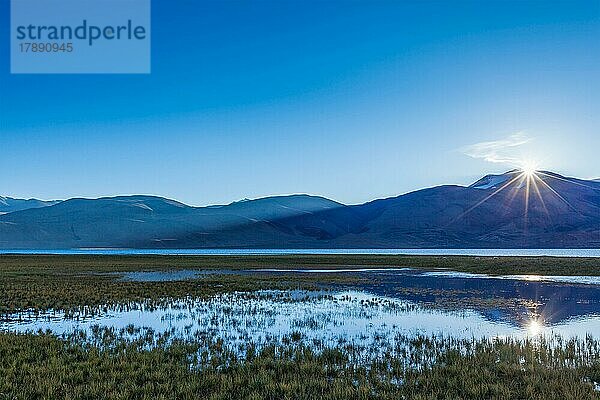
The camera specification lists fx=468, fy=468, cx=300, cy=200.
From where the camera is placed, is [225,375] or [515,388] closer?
[515,388]

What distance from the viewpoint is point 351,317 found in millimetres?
26422

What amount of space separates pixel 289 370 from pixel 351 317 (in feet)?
38.3

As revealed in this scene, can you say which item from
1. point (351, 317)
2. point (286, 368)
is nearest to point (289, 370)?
point (286, 368)

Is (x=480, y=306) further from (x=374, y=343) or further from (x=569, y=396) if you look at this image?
(x=569, y=396)

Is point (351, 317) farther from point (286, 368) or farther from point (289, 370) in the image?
point (289, 370)

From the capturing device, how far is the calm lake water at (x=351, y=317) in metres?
21.5

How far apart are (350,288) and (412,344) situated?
25.4 meters

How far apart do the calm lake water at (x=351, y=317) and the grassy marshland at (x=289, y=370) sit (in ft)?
7.35

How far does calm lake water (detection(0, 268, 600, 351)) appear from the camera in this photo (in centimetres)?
2152

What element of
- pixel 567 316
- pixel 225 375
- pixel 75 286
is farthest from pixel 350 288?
pixel 225 375

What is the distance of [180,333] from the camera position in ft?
70.1

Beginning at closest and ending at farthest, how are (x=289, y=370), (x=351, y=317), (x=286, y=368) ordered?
(x=289, y=370) → (x=286, y=368) → (x=351, y=317)

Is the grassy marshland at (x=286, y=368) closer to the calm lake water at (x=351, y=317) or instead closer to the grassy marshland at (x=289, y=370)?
the grassy marshland at (x=289, y=370)

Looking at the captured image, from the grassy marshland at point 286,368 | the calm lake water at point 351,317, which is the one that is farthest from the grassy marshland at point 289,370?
the calm lake water at point 351,317
